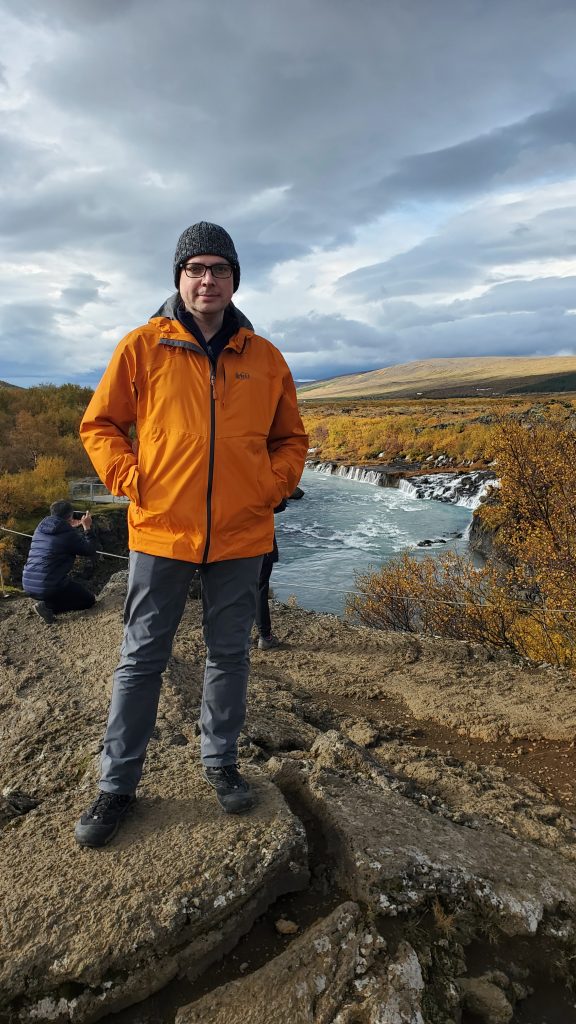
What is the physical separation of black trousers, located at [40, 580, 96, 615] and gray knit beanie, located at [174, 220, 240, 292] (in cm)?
508

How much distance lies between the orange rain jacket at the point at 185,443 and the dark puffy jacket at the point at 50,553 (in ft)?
14.2

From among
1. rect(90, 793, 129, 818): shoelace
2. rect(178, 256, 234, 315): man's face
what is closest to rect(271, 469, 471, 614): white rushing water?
rect(90, 793, 129, 818): shoelace

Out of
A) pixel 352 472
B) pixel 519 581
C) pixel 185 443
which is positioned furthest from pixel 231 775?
pixel 352 472

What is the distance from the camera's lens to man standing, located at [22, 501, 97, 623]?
6711 mm

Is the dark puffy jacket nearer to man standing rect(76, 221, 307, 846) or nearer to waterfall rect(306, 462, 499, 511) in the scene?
man standing rect(76, 221, 307, 846)

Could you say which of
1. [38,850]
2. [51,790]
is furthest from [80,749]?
[38,850]

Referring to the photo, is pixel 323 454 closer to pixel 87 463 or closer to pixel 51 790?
pixel 87 463

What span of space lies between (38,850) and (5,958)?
1.72 feet

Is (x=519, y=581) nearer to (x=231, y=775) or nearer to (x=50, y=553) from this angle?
(x=50, y=553)

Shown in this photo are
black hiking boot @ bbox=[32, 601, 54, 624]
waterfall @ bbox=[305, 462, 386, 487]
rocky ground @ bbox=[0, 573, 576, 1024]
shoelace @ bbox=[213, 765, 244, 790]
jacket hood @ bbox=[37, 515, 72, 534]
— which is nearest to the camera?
rocky ground @ bbox=[0, 573, 576, 1024]

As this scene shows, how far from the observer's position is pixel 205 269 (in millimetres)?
2660

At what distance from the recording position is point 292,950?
2088 mm

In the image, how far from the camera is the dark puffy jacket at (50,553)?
670 cm

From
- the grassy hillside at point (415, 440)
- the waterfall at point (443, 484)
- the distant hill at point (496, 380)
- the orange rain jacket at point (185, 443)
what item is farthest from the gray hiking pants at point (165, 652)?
the distant hill at point (496, 380)
